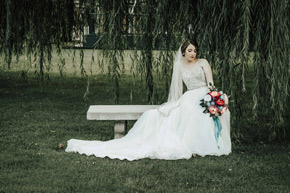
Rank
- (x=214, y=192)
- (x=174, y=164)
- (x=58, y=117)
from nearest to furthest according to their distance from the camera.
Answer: (x=214, y=192) → (x=174, y=164) → (x=58, y=117)

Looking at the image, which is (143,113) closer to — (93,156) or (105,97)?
(93,156)

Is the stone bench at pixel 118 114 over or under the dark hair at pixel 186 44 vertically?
under

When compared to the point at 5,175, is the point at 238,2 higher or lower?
higher

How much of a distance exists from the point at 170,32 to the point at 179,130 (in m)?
1.11

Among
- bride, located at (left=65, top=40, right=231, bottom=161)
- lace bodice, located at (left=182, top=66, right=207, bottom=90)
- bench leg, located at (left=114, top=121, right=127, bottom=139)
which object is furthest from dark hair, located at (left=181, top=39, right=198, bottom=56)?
bench leg, located at (left=114, top=121, right=127, bottom=139)

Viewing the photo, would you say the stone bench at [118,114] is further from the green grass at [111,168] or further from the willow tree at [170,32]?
the willow tree at [170,32]

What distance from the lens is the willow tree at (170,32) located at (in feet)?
11.7

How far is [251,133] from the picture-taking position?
6.30 meters

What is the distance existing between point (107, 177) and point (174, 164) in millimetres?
757

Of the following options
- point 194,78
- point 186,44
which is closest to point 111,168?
point 194,78

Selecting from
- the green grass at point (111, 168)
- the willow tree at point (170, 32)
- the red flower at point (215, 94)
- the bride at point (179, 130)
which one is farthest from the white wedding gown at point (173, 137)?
the willow tree at point (170, 32)

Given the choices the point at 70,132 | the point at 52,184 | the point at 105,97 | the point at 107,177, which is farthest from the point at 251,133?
the point at 105,97

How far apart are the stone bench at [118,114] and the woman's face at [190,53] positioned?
0.64m

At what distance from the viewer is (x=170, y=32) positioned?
439 cm
